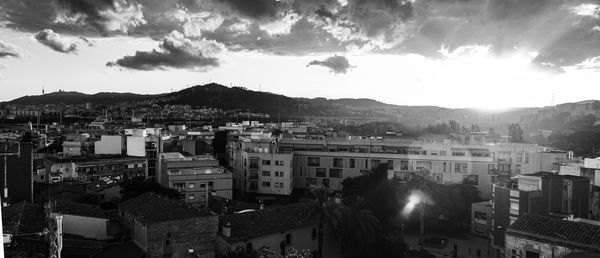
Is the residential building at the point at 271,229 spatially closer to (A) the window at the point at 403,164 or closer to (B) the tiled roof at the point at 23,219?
(B) the tiled roof at the point at 23,219

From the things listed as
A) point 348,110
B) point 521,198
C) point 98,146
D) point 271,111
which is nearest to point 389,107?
point 348,110

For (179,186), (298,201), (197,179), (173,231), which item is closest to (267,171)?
(298,201)

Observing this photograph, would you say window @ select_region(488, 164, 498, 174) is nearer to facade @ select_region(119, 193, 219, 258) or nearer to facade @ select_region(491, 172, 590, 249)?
facade @ select_region(491, 172, 590, 249)

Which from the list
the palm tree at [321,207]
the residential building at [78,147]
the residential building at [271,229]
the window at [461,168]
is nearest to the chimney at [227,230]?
the residential building at [271,229]

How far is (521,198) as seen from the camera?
2255cm

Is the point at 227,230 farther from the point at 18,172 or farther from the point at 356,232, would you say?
the point at 18,172

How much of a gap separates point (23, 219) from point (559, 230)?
19.6 metres

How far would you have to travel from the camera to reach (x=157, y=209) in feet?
66.7

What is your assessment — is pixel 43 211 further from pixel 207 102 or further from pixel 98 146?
pixel 207 102

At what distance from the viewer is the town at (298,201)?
18938 millimetres

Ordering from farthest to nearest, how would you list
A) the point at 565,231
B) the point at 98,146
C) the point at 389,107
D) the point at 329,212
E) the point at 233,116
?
1. the point at 389,107
2. the point at 233,116
3. the point at 98,146
4. the point at 329,212
5. the point at 565,231

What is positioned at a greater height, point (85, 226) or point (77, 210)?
point (77, 210)

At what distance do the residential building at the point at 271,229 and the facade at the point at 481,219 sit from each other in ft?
37.3

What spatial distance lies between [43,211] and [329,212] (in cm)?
1198
